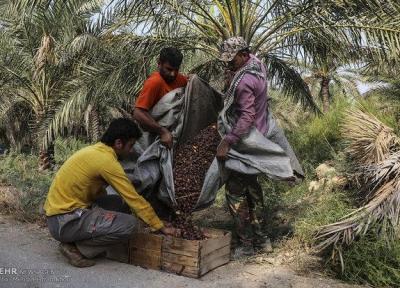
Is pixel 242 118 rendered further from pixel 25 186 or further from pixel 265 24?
pixel 25 186

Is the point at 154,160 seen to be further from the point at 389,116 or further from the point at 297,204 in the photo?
the point at 389,116

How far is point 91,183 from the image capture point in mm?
4035

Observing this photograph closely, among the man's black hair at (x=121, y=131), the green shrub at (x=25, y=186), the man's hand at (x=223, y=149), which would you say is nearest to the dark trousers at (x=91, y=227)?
the man's black hair at (x=121, y=131)

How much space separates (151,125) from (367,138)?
263 centimetres

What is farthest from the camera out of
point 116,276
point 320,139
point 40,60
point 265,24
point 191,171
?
point 40,60

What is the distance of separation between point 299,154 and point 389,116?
9.14 feet

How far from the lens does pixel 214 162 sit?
432cm

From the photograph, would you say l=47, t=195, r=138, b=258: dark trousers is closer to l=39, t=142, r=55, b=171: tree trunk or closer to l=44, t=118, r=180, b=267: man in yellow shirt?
l=44, t=118, r=180, b=267: man in yellow shirt

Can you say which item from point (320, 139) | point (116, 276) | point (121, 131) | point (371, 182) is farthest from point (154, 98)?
point (320, 139)

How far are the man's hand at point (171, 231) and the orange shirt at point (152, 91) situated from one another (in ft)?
3.88

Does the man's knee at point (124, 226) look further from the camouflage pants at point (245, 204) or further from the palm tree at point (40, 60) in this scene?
the palm tree at point (40, 60)

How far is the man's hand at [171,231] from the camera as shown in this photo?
4047 mm

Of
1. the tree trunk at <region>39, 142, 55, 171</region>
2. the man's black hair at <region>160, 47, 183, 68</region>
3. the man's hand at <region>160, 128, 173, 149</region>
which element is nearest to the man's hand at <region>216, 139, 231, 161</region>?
the man's hand at <region>160, 128, 173, 149</region>

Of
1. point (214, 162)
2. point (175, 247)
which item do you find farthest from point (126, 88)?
point (175, 247)
